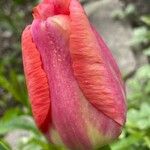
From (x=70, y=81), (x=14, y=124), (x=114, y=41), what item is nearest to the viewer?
(x=70, y=81)

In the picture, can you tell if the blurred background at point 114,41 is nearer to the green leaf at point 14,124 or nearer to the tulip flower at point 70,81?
the green leaf at point 14,124

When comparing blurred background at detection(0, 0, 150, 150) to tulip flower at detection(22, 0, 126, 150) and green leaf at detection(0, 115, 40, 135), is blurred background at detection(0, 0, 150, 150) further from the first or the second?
tulip flower at detection(22, 0, 126, 150)

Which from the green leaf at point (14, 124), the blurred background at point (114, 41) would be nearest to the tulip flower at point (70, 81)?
the green leaf at point (14, 124)

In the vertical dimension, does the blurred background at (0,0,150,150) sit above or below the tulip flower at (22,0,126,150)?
below

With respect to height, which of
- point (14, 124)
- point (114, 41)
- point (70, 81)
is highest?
point (70, 81)

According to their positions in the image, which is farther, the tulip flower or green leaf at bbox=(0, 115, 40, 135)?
green leaf at bbox=(0, 115, 40, 135)

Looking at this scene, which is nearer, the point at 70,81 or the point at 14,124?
the point at 70,81

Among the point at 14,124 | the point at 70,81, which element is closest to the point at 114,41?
the point at 14,124

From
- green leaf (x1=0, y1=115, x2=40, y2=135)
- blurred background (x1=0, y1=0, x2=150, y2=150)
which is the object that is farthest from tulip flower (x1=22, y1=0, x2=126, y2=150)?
blurred background (x1=0, y1=0, x2=150, y2=150)

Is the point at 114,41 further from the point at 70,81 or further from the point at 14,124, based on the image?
the point at 70,81

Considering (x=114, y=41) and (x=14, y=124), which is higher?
(x=14, y=124)
